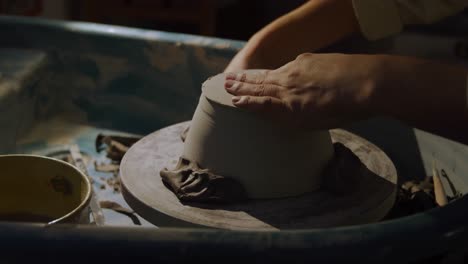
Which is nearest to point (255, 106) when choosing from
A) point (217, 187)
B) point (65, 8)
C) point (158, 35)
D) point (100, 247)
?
point (217, 187)

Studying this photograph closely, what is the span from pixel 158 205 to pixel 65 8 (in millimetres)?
2174

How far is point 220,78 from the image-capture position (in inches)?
48.2

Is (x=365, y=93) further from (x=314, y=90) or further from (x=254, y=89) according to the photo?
(x=254, y=89)

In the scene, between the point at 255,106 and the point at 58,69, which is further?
the point at 58,69

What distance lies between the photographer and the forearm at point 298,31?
151 cm

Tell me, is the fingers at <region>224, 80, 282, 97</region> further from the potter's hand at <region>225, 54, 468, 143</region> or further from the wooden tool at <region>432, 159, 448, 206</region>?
the wooden tool at <region>432, 159, 448, 206</region>

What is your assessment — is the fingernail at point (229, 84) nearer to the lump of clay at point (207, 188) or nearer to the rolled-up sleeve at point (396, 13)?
the lump of clay at point (207, 188)

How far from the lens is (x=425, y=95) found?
3.24ft

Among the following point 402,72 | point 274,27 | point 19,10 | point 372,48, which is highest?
point 402,72

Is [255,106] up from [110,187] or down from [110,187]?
up

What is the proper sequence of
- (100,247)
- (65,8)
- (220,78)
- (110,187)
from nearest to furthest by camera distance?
(100,247) < (220,78) < (110,187) < (65,8)

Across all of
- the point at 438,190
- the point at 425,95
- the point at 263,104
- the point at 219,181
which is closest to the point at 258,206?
the point at 219,181

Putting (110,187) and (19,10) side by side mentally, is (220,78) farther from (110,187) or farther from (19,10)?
(19,10)

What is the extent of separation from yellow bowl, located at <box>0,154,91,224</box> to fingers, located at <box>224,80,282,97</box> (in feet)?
1.00
